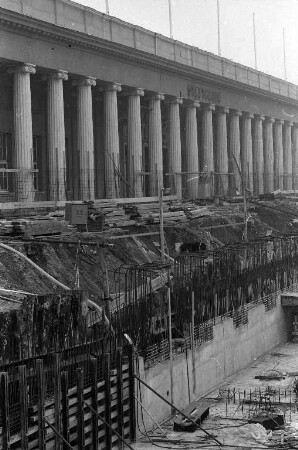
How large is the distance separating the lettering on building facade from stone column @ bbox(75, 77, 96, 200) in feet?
60.4

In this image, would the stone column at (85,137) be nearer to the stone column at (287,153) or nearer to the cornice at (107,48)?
the cornice at (107,48)

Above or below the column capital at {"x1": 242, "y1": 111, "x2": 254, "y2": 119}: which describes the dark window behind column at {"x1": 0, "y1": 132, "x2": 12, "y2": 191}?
below

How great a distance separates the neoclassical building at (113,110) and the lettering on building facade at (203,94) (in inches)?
3.9

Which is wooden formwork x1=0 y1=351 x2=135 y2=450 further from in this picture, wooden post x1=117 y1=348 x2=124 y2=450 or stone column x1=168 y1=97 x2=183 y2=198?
stone column x1=168 y1=97 x2=183 y2=198

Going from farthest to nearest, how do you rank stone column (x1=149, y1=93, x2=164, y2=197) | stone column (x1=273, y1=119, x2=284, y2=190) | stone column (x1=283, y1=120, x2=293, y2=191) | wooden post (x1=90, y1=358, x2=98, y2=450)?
stone column (x1=283, y1=120, x2=293, y2=191) → stone column (x1=273, y1=119, x2=284, y2=190) → stone column (x1=149, y1=93, x2=164, y2=197) → wooden post (x1=90, y1=358, x2=98, y2=450)

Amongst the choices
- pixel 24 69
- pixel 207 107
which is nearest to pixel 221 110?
pixel 207 107

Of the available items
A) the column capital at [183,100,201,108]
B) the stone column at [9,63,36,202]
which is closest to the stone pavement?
the stone column at [9,63,36,202]

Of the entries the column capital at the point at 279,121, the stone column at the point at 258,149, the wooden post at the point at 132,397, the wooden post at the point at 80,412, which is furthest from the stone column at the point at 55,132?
the column capital at the point at 279,121

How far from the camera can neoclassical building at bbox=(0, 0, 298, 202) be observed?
58469 mm

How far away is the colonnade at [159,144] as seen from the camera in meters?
58.4

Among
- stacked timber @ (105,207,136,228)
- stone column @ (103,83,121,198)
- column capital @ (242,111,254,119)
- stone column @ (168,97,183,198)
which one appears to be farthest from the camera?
Result: column capital @ (242,111,254,119)

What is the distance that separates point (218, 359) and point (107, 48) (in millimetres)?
34862

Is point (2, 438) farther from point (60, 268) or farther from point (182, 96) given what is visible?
point (182, 96)

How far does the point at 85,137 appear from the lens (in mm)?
65438
